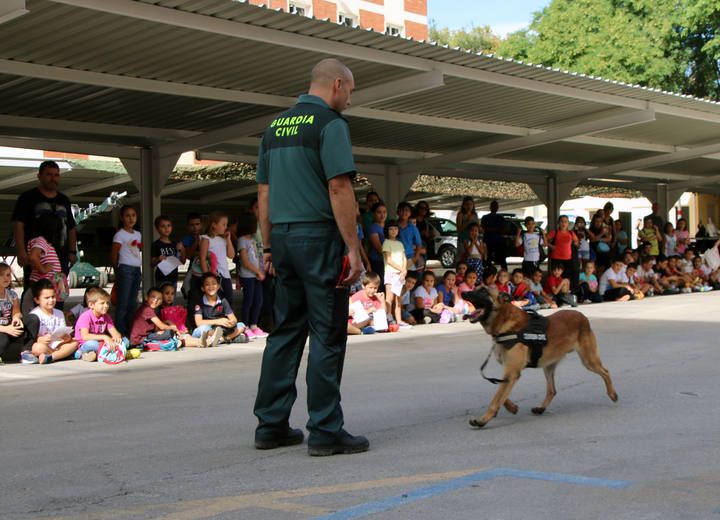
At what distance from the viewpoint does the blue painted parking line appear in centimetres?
449

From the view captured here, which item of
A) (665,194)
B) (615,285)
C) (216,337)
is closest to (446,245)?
(665,194)

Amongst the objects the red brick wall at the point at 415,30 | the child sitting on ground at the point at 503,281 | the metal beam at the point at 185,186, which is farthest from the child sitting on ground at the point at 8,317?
the red brick wall at the point at 415,30

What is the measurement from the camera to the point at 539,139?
61.5 ft

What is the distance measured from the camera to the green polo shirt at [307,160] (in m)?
5.52

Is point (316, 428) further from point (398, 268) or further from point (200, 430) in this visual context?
point (398, 268)

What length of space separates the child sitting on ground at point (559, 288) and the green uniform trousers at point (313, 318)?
44.9 ft

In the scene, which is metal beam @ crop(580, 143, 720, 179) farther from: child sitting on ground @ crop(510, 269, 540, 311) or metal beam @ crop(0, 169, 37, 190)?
Answer: metal beam @ crop(0, 169, 37, 190)

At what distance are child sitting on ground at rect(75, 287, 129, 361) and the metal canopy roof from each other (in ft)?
Answer: 9.04

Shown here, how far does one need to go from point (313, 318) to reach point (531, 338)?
182 cm

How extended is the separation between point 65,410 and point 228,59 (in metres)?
5.94

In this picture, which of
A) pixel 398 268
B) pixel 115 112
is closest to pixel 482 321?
pixel 398 268

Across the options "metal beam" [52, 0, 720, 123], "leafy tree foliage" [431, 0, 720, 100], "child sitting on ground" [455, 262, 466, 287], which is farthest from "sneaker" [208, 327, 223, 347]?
"leafy tree foliage" [431, 0, 720, 100]

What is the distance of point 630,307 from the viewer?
18.2 metres

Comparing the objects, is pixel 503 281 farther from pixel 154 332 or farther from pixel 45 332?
pixel 45 332
